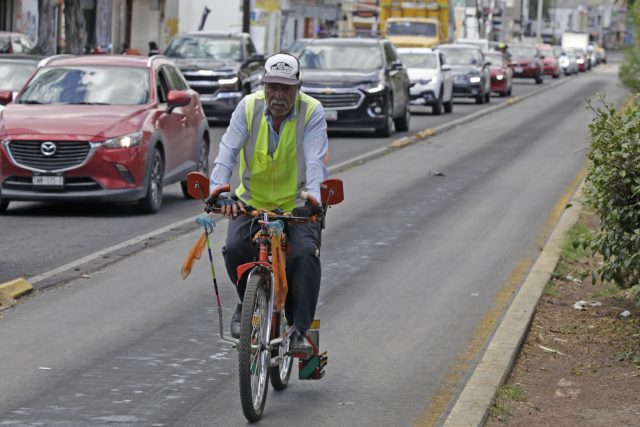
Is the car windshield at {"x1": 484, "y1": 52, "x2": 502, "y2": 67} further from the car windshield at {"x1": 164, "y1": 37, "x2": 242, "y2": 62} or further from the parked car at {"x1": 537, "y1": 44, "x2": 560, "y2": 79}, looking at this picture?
the parked car at {"x1": 537, "y1": 44, "x2": 560, "y2": 79}

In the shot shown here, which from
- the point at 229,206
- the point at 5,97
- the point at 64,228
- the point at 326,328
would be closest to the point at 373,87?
the point at 5,97

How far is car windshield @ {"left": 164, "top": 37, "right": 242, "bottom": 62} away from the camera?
33719 millimetres

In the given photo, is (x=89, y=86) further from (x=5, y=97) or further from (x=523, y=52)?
(x=523, y=52)

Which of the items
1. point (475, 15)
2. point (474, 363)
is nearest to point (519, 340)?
point (474, 363)

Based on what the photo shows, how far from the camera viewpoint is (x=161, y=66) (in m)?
18.1

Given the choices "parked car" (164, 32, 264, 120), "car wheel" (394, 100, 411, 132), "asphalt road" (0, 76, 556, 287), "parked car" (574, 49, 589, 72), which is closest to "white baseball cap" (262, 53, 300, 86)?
"asphalt road" (0, 76, 556, 287)

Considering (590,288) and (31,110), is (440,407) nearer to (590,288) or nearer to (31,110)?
(590,288)

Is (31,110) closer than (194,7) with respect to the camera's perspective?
Yes

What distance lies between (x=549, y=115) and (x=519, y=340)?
3273cm

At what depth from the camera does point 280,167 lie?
7.78 m

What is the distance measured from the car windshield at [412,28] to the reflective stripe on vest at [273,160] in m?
43.4

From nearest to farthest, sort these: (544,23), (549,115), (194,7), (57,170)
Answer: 1. (57,170)
2. (549,115)
3. (194,7)
4. (544,23)

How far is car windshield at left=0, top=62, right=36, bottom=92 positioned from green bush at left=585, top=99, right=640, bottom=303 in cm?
1361

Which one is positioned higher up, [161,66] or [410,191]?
[161,66]
